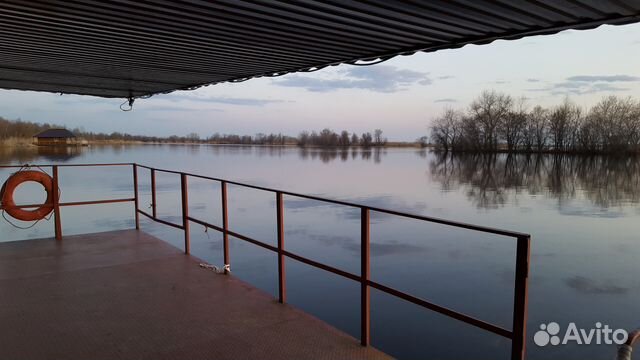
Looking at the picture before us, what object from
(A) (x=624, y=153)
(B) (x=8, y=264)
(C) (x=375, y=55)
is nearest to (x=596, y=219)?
(C) (x=375, y=55)

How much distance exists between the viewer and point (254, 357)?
216 cm

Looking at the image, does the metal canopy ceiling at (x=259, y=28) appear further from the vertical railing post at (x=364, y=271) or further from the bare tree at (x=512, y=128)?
the bare tree at (x=512, y=128)

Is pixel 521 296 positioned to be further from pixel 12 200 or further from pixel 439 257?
pixel 439 257

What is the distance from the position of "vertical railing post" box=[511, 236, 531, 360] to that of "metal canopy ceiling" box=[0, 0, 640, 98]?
4.21 ft

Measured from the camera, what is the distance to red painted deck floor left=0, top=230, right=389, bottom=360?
87.3 inches

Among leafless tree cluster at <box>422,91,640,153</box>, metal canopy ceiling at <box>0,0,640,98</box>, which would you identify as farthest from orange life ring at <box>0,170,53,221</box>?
leafless tree cluster at <box>422,91,640,153</box>

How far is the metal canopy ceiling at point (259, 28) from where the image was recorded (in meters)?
2.22

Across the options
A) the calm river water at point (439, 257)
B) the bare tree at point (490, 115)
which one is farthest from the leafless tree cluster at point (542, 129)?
the calm river water at point (439, 257)

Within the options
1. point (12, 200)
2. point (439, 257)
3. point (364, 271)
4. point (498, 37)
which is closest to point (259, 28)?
point (498, 37)

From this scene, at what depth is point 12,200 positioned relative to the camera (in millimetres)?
4738

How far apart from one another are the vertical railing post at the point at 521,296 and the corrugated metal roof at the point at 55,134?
2243 inches

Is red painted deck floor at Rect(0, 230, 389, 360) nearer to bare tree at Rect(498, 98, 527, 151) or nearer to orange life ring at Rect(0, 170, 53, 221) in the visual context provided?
orange life ring at Rect(0, 170, 53, 221)

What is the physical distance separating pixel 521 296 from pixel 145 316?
2206 millimetres

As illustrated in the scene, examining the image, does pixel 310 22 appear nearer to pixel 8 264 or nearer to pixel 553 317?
pixel 8 264
